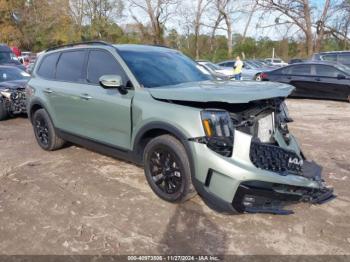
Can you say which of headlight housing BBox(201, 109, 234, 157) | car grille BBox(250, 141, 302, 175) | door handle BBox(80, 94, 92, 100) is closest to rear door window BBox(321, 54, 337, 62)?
door handle BBox(80, 94, 92, 100)

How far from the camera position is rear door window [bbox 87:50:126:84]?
473cm

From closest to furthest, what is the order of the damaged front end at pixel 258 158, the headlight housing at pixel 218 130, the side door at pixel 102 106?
the damaged front end at pixel 258 158, the headlight housing at pixel 218 130, the side door at pixel 102 106

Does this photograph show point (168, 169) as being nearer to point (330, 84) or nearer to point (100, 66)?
point (100, 66)

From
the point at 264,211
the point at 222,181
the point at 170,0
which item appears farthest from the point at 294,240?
the point at 170,0

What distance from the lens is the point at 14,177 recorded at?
512cm

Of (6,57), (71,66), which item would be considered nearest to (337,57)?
(71,66)

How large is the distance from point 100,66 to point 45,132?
197cm

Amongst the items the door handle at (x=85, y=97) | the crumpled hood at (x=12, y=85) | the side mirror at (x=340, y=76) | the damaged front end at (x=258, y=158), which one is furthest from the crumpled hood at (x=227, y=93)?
the side mirror at (x=340, y=76)

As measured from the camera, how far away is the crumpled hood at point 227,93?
11.8 ft

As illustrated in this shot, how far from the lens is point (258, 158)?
11.6ft

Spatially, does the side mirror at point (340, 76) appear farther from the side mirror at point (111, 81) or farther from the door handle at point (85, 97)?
the side mirror at point (111, 81)

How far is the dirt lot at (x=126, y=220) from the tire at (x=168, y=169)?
155mm

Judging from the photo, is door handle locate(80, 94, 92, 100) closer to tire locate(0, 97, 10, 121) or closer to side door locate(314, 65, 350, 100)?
tire locate(0, 97, 10, 121)

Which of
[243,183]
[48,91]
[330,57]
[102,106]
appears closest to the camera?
[243,183]
